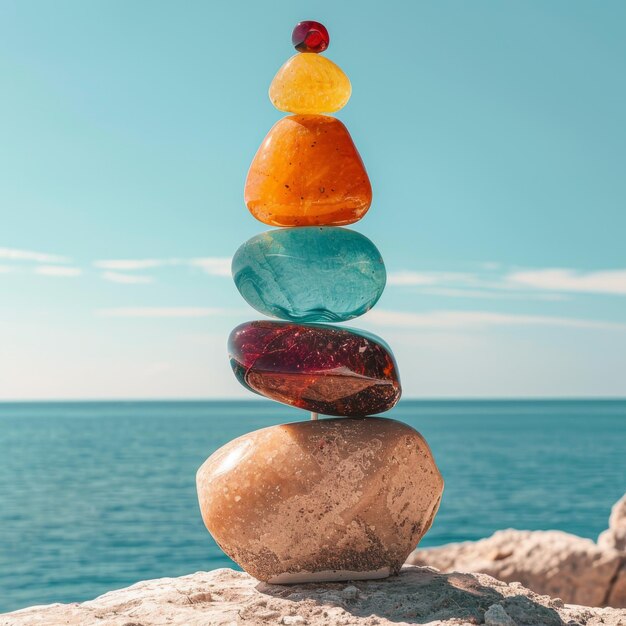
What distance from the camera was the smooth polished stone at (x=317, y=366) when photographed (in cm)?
547

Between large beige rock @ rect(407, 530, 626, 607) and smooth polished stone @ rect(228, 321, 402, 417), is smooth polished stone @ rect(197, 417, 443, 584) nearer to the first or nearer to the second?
smooth polished stone @ rect(228, 321, 402, 417)

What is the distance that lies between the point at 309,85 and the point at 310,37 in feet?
1.14

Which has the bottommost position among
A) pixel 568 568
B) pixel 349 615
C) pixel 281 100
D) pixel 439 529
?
pixel 439 529

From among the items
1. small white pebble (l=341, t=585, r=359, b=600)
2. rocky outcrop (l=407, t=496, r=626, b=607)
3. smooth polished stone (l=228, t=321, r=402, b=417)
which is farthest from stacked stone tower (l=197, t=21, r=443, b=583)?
rocky outcrop (l=407, t=496, r=626, b=607)

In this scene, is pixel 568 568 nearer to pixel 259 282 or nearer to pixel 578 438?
pixel 259 282

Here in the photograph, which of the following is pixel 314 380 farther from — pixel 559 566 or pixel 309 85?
pixel 559 566

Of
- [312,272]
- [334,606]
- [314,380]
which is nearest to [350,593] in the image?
[334,606]

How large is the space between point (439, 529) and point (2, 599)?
13007mm

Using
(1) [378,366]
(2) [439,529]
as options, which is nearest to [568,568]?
(1) [378,366]

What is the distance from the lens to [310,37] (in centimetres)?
592

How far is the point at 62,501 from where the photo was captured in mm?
28734

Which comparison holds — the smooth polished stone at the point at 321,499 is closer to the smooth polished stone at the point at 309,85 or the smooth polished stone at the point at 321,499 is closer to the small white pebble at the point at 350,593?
the small white pebble at the point at 350,593

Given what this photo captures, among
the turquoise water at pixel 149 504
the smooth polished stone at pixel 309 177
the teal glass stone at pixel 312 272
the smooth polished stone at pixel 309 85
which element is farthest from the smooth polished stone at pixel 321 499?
the turquoise water at pixel 149 504

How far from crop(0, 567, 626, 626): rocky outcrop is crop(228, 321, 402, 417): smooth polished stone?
1.16 meters
